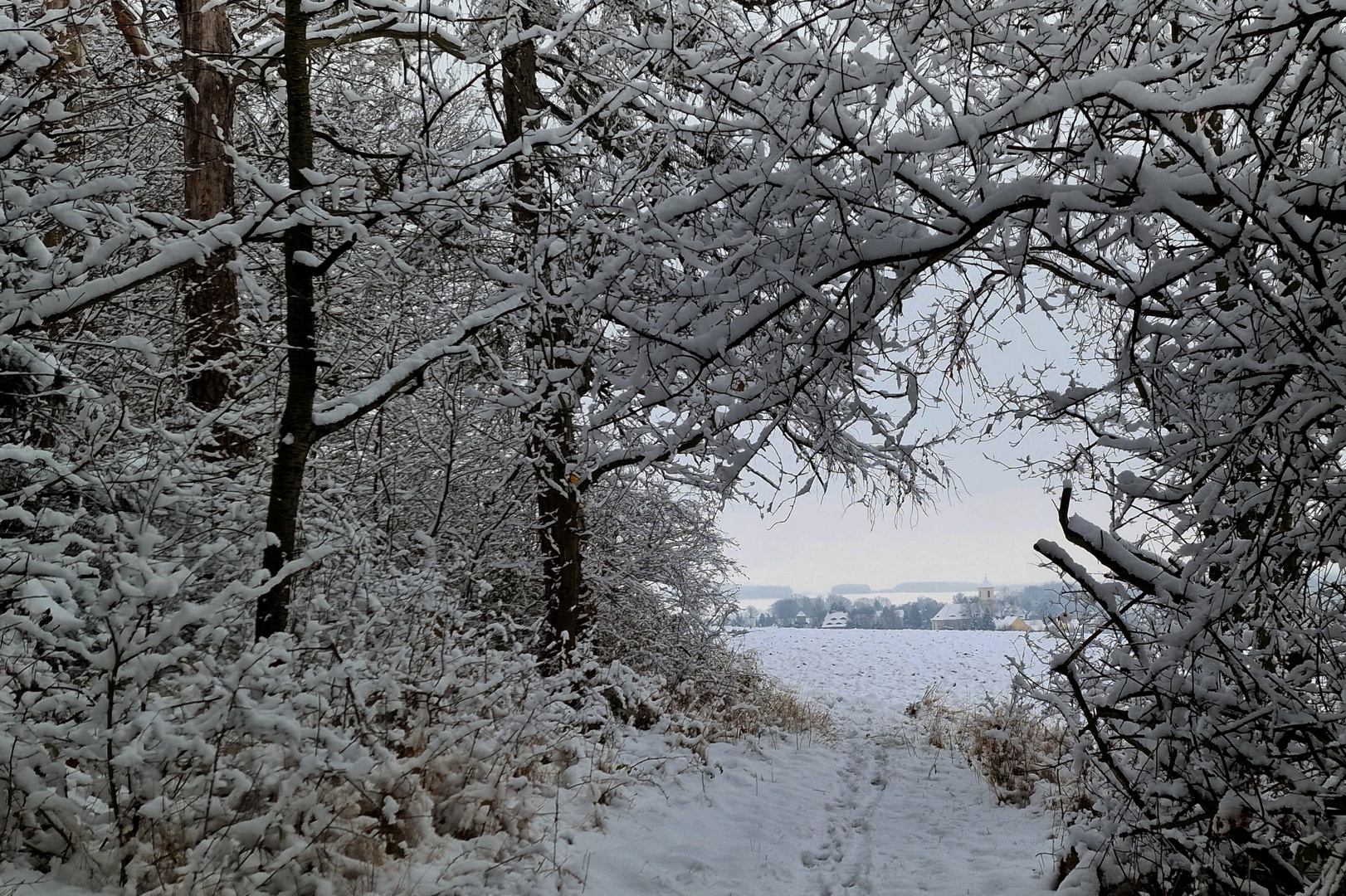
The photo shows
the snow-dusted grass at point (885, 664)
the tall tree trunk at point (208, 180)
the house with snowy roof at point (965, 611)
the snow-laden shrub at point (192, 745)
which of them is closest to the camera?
the snow-laden shrub at point (192, 745)

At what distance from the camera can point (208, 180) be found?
635cm

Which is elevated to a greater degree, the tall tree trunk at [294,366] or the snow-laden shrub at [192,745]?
the tall tree trunk at [294,366]

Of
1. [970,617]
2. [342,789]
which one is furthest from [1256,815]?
[970,617]

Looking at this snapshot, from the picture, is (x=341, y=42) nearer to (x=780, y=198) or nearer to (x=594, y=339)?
(x=594, y=339)

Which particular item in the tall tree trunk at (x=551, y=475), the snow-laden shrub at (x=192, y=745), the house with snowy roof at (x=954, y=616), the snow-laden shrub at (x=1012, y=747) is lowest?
the house with snowy roof at (x=954, y=616)

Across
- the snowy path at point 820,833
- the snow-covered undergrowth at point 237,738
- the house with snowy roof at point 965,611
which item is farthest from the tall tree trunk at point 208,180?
the house with snowy roof at point 965,611

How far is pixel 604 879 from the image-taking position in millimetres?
4469

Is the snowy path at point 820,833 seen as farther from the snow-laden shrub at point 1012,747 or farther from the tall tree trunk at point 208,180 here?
the tall tree trunk at point 208,180

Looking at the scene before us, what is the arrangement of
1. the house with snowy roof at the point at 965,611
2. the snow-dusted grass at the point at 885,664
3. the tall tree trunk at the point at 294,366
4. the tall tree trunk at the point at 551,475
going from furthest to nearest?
the house with snowy roof at the point at 965,611 → the snow-dusted grass at the point at 885,664 → the tall tree trunk at the point at 551,475 → the tall tree trunk at the point at 294,366

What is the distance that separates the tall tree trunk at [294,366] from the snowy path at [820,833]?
7.62 ft

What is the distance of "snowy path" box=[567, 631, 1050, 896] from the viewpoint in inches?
191

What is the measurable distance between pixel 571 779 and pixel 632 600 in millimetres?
4146

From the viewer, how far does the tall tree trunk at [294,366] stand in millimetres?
4266

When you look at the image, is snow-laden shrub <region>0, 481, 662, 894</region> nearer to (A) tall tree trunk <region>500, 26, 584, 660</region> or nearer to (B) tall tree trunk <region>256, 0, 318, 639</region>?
(B) tall tree trunk <region>256, 0, 318, 639</region>
